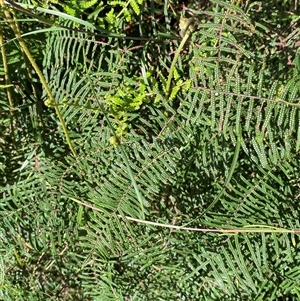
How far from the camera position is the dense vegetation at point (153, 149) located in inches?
25.6

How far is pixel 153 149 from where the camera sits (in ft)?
2.31

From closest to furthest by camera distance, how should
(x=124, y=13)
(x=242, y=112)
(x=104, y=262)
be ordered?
Answer: (x=242, y=112) → (x=124, y=13) → (x=104, y=262)

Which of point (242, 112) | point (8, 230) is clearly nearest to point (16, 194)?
point (8, 230)

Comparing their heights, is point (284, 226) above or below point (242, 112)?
below

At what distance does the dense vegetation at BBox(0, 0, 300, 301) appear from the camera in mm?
650

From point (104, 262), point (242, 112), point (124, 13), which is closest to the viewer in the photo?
point (242, 112)

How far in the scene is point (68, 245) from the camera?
84 cm

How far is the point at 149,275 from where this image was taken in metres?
0.85

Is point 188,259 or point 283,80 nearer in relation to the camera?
point 283,80

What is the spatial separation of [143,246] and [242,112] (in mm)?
313

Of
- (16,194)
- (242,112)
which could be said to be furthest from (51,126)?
(242,112)

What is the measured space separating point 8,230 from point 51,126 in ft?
0.61

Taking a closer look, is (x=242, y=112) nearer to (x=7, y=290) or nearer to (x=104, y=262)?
(x=104, y=262)

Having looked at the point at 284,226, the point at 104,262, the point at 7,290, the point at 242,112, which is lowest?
the point at 7,290
